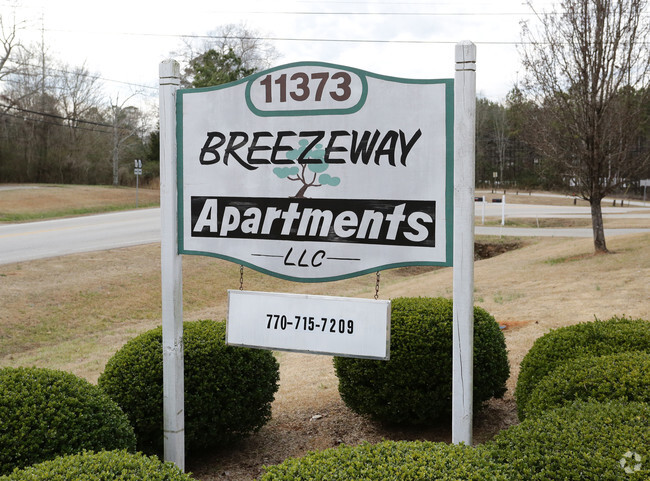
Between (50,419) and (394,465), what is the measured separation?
1.63 meters

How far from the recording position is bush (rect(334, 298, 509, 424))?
13.8 feet

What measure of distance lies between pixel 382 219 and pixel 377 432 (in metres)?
2.15

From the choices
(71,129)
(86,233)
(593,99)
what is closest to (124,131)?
(71,129)

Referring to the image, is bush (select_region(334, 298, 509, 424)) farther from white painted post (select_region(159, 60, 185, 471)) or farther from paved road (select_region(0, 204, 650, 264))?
paved road (select_region(0, 204, 650, 264))

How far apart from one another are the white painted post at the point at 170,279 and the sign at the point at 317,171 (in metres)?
0.06

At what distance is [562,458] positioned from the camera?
220 centimetres

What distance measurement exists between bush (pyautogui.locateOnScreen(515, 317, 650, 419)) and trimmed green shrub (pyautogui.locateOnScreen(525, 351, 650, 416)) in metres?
0.35

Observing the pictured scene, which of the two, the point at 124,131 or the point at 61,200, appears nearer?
the point at 61,200

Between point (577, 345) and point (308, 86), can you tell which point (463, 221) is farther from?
point (577, 345)

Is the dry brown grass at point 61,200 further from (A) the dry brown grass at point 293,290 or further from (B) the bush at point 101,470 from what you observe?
(B) the bush at point 101,470

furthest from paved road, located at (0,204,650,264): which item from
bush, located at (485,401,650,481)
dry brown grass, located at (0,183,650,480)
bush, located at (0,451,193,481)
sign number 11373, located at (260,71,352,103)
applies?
bush, located at (485,401,650,481)

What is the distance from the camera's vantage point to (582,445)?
2.25 m

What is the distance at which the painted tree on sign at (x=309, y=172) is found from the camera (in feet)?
10.4

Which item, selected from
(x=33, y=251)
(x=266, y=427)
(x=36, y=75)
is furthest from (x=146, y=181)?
(x=266, y=427)
